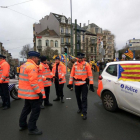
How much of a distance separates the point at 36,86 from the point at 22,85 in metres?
0.36

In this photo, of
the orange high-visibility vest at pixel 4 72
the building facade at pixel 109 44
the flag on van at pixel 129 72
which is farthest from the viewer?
the building facade at pixel 109 44

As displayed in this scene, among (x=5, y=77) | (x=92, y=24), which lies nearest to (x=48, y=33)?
(x=92, y=24)

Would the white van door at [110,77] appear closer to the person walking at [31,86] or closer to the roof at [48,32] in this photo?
the person walking at [31,86]

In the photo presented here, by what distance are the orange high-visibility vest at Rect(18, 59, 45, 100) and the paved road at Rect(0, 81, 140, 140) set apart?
100 centimetres

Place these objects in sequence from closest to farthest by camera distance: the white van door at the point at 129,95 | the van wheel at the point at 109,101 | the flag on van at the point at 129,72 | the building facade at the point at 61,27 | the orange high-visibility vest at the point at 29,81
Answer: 1. the orange high-visibility vest at the point at 29,81
2. the white van door at the point at 129,95
3. the flag on van at the point at 129,72
4. the van wheel at the point at 109,101
5. the building facade at the point at 61,27

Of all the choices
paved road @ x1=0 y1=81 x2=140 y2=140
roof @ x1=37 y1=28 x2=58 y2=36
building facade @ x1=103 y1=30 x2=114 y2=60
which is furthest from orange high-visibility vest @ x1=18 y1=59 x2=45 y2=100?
building facade @ x1=103 y1=30 x2=114 y2=60

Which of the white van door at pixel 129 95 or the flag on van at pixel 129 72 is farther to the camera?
the flag on van at pixel 129 72

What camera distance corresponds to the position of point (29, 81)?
9.70 ft

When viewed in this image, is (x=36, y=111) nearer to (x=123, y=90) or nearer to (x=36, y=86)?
(x=36, y=86)

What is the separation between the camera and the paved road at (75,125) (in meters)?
3.17

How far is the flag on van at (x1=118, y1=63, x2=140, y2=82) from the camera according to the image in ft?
12.5

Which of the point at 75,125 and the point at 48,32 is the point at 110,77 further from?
the point at 48,32

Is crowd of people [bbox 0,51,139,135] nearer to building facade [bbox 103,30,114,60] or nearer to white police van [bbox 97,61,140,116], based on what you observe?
white police van [bbox 97,61,140,116]

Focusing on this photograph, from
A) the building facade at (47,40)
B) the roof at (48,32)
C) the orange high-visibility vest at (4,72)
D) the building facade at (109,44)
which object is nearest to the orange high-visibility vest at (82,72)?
the orange high-visibility vest at (4,72)
